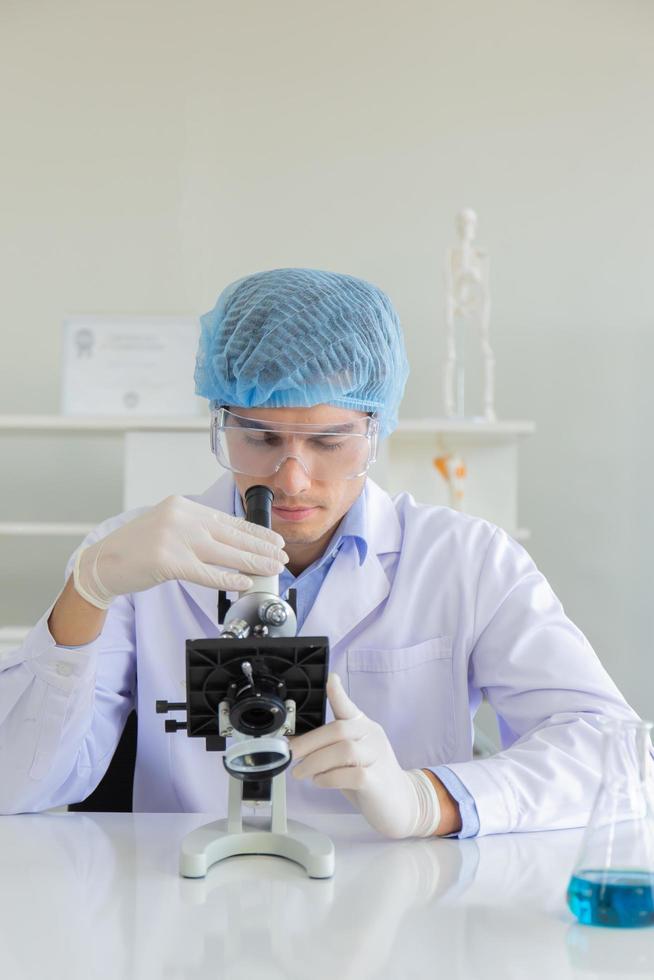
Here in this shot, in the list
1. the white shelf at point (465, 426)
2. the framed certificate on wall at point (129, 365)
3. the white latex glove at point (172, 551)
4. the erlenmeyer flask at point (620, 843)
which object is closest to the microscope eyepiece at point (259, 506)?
the white latex glove at point (172, 551)

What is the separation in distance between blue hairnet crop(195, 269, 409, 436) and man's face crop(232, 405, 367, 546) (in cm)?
2

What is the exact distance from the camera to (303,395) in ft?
5.30

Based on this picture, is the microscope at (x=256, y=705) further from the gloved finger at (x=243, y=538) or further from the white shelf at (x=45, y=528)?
the white shelf at (x=45, y=528)

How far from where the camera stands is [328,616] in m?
1.66

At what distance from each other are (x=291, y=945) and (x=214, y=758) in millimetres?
708

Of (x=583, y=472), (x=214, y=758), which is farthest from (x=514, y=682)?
(x=583, y=472)

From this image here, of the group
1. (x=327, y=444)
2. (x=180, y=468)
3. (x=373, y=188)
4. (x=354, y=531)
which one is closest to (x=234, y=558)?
(x=327, y=444)

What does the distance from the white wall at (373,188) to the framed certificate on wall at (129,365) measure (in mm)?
310

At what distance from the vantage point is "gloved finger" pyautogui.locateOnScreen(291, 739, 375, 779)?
1259 mm

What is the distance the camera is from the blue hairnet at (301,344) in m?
1.61

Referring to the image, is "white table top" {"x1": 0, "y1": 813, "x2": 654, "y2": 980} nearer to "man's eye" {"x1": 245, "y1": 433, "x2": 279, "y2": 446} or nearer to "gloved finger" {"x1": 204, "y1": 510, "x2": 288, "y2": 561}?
"gloved finger" {"x1": 204, "y1": 510, "x2": 288, "y2": 561}

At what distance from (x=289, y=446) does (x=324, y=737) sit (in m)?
0.49

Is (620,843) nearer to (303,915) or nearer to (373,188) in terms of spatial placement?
(303,915)

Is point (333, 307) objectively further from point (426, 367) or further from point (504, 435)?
point (426, 367)
